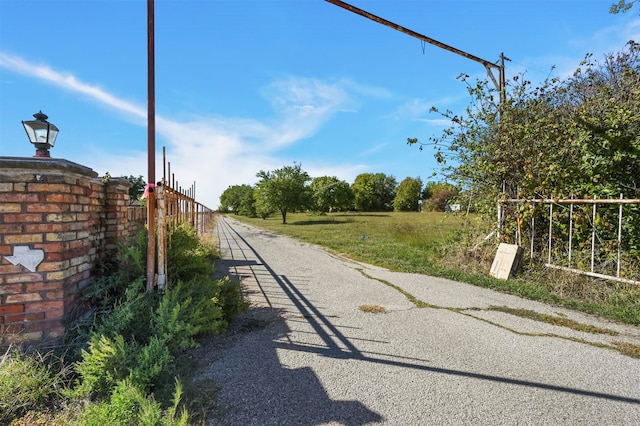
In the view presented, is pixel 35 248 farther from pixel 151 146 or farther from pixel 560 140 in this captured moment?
pixel 560 140

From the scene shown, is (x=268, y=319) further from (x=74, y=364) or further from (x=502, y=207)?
(x=502, y=207)

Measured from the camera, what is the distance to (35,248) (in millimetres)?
2896

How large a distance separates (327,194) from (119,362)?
3820cm

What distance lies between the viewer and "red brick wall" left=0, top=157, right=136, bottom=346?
2820 millimetres

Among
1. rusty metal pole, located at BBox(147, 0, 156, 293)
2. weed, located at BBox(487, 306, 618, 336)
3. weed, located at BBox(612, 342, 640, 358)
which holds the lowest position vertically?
weed, located at BBox(487, 306, 618, 336)

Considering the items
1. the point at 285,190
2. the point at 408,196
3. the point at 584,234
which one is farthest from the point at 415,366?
the point at 408,196

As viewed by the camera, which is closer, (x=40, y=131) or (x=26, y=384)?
(x=26, y=384)

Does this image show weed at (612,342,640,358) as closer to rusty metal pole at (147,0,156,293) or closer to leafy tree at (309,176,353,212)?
rusty metal pole at (147,0,156,293)

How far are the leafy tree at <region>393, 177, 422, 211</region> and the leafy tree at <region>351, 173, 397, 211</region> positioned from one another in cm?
388

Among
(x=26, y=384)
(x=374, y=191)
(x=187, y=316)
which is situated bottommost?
(x=26, y=384)

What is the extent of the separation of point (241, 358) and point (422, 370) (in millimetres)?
1641

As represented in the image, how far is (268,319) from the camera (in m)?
4.13

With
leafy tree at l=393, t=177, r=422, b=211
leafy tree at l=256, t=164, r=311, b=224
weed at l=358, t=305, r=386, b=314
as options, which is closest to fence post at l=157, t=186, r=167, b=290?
weed at l=358, t=305, r=386, b=314

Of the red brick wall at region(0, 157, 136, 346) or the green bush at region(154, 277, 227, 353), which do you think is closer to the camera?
the red brick wall at region(0, 157, 136, 346)
